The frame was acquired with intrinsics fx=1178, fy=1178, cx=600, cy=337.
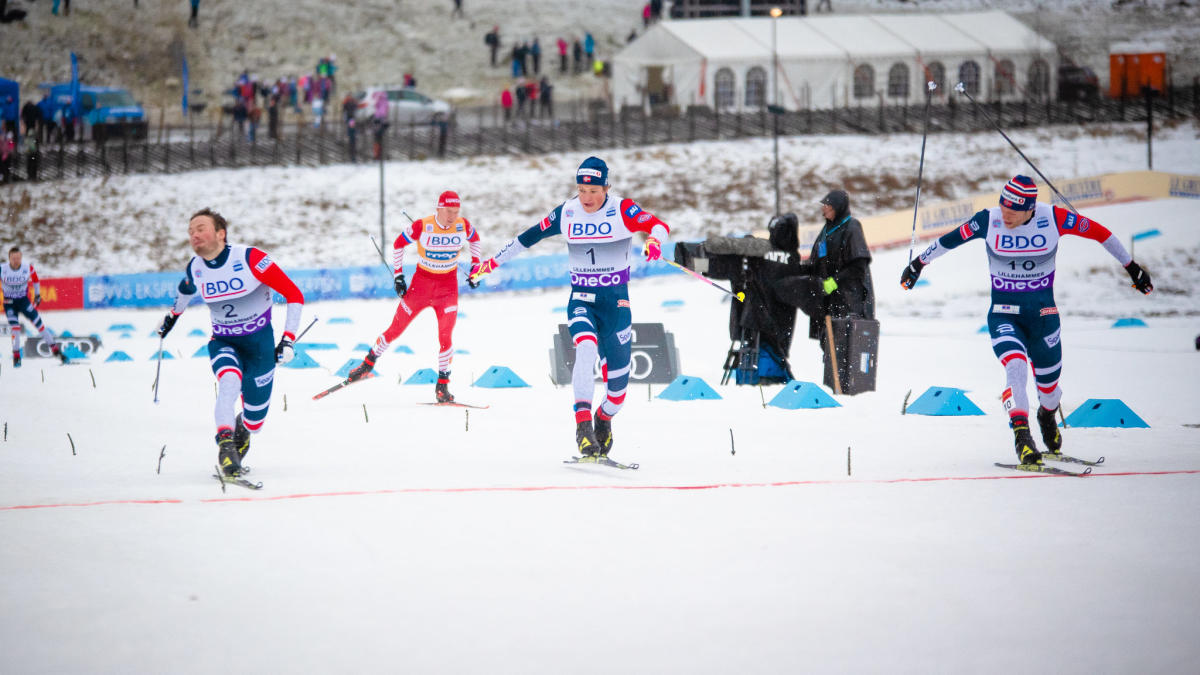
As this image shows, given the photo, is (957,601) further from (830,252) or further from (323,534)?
(830,252)

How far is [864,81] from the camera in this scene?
40.5 metres

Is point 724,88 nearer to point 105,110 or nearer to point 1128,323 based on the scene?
point 105,110

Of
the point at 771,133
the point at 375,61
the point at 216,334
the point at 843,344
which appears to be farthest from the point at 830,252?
the point at 375,61

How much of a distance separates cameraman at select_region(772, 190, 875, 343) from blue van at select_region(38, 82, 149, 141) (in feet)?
98.6

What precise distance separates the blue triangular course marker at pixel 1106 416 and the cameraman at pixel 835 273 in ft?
8.92

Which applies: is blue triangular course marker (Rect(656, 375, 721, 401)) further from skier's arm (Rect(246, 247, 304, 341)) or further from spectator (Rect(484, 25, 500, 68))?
spectator (Rect(484, 25, 500, 68))

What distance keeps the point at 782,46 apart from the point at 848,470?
35154mm

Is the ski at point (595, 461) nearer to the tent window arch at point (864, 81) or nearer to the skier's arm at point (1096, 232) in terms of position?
the skier's arm at point (1096, 232)

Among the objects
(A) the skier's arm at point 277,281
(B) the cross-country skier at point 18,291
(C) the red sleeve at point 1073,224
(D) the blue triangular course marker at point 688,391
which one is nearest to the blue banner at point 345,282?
(B) the cross-country skier at point 18,291

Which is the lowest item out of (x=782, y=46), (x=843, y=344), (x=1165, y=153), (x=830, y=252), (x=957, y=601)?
(x=957, y=601)

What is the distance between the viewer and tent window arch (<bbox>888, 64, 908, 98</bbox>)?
4066cm

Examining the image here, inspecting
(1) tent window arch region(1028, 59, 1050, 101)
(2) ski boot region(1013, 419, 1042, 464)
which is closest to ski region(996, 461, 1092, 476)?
(2) ski boot region(1013, 419, 1042, 464)

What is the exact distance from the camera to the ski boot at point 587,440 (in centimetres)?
769

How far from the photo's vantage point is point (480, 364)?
14.8 m
